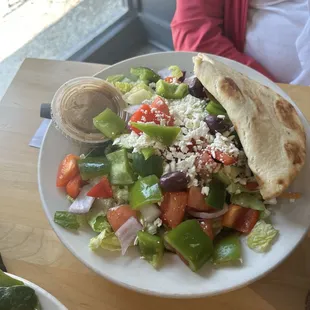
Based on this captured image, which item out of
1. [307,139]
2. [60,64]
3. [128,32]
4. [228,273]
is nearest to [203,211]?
[228,273]

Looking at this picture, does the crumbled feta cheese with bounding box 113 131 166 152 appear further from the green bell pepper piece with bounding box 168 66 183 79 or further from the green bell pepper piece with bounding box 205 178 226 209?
the green bell pepper piece with bounding box 168 66 183 79

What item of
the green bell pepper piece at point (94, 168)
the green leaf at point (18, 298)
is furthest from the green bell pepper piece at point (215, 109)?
the green leaf at point (18, 298)

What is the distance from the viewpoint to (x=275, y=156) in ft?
3.73

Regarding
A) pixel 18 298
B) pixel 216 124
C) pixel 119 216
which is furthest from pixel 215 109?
pixel 18 298

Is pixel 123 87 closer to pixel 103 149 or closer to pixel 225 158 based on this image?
pixel 103 149

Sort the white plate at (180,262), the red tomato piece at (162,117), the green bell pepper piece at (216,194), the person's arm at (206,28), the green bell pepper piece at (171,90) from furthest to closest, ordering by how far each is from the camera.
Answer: the person's arm at (206,28) → the green bell pepper piece at (171,90) → the red tomato piece at (162,117) → the green bell pepper piece at (216,194) → the white plate at (180,262)

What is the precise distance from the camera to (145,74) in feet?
4.75

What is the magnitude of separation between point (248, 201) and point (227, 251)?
0.49 feet

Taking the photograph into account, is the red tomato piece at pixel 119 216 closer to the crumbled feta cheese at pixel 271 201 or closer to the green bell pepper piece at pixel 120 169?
the green bell pepper piece at pixel 120 169

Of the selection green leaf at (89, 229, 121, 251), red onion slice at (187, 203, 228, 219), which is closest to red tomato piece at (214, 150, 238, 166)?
red onion slice at (187, 203, 228, 219)

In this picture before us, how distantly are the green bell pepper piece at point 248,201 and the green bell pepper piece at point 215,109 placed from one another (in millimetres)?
233

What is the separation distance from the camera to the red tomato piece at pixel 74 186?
122cm

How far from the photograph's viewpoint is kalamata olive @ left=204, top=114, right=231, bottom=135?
4.02ft

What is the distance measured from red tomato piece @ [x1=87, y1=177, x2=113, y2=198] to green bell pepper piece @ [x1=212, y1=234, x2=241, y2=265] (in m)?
0.29
